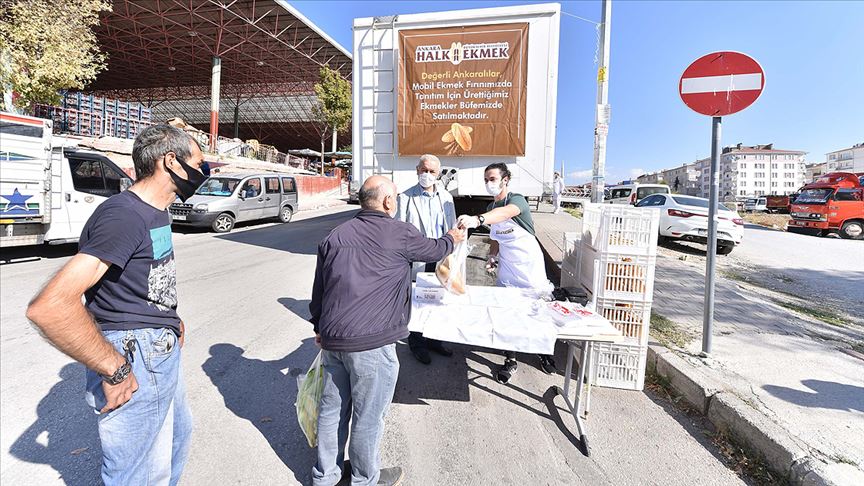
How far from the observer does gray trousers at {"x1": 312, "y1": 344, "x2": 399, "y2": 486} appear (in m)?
1.89

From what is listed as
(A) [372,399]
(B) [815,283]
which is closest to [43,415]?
(A) [372,399]

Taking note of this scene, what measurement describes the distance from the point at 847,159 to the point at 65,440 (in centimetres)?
12601

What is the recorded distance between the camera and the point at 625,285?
118 inches

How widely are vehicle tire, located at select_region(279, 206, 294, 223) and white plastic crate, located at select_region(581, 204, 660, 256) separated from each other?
1352cm

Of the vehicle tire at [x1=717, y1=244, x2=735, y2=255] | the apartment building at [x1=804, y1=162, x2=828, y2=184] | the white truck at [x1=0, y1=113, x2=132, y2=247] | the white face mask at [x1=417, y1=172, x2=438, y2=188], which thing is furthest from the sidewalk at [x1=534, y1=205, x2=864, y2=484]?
the apartment building at [x1=804, y1=162, x2=828, y2=184]

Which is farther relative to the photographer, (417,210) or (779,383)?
(417,210)

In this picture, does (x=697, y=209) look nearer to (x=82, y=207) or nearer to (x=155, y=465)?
(x=155, y=465)

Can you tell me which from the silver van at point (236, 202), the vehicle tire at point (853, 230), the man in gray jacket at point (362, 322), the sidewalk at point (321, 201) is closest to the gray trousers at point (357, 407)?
the man in gray jacket at point (362, 322)

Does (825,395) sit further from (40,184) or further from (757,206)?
(757,206)

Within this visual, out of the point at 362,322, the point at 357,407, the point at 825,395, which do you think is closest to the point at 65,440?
the point at 357,407

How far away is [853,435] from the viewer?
7.58 ft

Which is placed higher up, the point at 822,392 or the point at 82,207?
A: the point at 82,207

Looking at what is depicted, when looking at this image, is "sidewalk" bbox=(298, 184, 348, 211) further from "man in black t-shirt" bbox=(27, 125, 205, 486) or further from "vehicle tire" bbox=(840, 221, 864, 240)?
"vehicle tire" bbox=(840, 221, 864, 240)

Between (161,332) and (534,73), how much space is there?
19.1 ft
